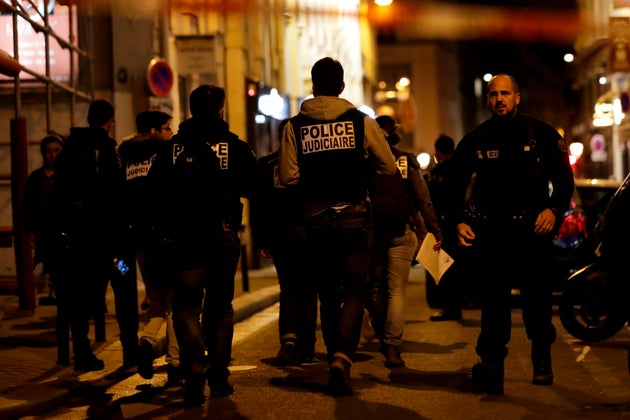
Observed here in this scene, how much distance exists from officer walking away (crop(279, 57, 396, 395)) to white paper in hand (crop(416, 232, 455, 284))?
101 inches

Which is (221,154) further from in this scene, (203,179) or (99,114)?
(99,114)

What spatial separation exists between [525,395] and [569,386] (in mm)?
546

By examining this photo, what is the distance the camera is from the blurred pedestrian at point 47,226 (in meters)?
9.16

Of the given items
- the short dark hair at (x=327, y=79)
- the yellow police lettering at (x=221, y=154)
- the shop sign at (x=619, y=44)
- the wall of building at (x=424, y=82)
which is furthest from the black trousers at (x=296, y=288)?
the wall of building at (x=424, y=82)

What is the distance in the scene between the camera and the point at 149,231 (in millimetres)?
8062

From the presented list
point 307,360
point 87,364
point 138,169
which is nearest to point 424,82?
point 307,360

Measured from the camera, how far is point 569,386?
25.9 ft

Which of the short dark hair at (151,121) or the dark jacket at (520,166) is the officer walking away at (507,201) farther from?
the short dark hair at (151,121)

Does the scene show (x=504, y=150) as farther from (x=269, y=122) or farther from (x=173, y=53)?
(x=269, y=122)

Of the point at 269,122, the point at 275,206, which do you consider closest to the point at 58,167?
the point at 275,206

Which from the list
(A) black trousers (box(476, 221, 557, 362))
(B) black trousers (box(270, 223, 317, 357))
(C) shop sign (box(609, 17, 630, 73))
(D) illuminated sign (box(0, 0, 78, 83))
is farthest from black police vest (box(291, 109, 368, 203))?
(C) shop sign (box(609, 17, 630, 73))

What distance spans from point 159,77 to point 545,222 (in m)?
11.2

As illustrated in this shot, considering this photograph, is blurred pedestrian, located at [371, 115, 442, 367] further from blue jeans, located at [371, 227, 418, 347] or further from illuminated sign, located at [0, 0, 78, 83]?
illuminated sign, located at [0, 0, 78, 83]

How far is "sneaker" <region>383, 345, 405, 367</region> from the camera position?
912 centimetres
